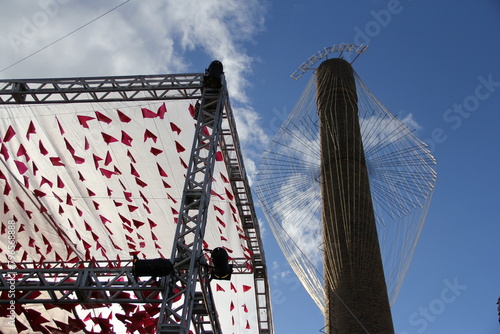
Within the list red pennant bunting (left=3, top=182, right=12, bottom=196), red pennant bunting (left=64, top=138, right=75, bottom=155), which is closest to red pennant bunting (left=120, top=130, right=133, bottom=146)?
red pennant bunting (left=64, top=138, right=75, bottom=155)

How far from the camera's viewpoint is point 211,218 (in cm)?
1409

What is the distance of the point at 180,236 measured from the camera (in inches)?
351

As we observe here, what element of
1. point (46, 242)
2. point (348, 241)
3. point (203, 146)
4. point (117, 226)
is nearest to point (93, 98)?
point (203, 146)

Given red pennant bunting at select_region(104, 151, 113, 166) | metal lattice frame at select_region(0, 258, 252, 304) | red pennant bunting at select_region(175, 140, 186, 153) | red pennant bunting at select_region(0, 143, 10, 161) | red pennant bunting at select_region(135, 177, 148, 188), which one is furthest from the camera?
red pennant bunting at select_region(135, 177, 148, 188)

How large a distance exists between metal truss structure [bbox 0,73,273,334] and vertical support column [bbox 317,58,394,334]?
2.55 meters

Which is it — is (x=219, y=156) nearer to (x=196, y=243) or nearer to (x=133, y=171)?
(x=133, y=171)

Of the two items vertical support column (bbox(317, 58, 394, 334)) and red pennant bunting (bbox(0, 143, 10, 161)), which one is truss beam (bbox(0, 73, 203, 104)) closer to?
red pennant bunting (bbox(0, 143, 10, 161))

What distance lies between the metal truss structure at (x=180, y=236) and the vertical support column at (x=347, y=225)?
8.38ft

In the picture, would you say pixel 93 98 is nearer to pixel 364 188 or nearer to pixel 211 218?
pixel 211 218

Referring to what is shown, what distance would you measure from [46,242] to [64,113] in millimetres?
4317

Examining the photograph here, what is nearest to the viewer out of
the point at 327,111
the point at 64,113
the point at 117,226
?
the point at 64,113

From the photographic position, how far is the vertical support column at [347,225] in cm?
1262

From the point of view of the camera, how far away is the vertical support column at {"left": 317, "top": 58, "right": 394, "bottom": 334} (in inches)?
497

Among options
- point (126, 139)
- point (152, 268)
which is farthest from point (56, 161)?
point (152, 268)
